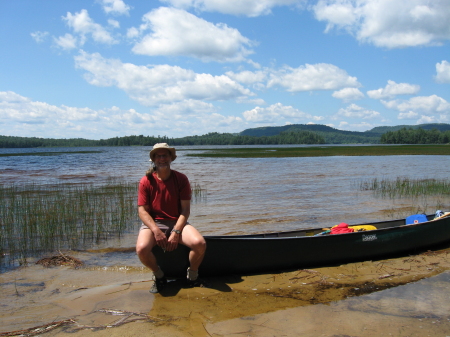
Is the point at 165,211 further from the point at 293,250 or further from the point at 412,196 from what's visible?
the point at 412,196

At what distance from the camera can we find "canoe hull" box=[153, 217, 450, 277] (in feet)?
18.7

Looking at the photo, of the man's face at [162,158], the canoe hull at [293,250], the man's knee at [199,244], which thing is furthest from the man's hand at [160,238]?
the man's face at [162,158]

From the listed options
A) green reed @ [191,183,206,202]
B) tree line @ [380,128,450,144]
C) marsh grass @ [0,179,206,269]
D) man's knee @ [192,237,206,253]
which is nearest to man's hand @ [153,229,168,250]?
man's knee @ [192,237,206,253]

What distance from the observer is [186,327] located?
14.5ft

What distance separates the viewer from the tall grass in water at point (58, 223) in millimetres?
8258

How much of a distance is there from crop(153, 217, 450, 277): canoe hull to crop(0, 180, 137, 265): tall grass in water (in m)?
3.82

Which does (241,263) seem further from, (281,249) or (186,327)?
(186,327)

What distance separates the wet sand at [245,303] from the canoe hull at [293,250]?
0.55ft

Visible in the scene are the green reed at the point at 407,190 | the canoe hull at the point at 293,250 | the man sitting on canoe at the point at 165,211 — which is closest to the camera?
the man sitting on canoe at the point at 165,211

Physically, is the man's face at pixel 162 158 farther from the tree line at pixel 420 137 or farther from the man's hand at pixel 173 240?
the tree line at pixel 420 137

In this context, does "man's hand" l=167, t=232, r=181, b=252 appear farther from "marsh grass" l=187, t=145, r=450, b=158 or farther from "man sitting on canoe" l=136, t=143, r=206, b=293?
"marsh grass" l=187, t=145, r=450, b=158

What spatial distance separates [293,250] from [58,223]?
23.0 feet

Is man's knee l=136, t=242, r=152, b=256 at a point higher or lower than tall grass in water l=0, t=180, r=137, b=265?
higher

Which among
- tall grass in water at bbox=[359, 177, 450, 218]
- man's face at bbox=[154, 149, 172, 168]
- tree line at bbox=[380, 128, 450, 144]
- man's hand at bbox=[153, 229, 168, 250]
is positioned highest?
tree line at bbox=[380, 128, 450, 144]
